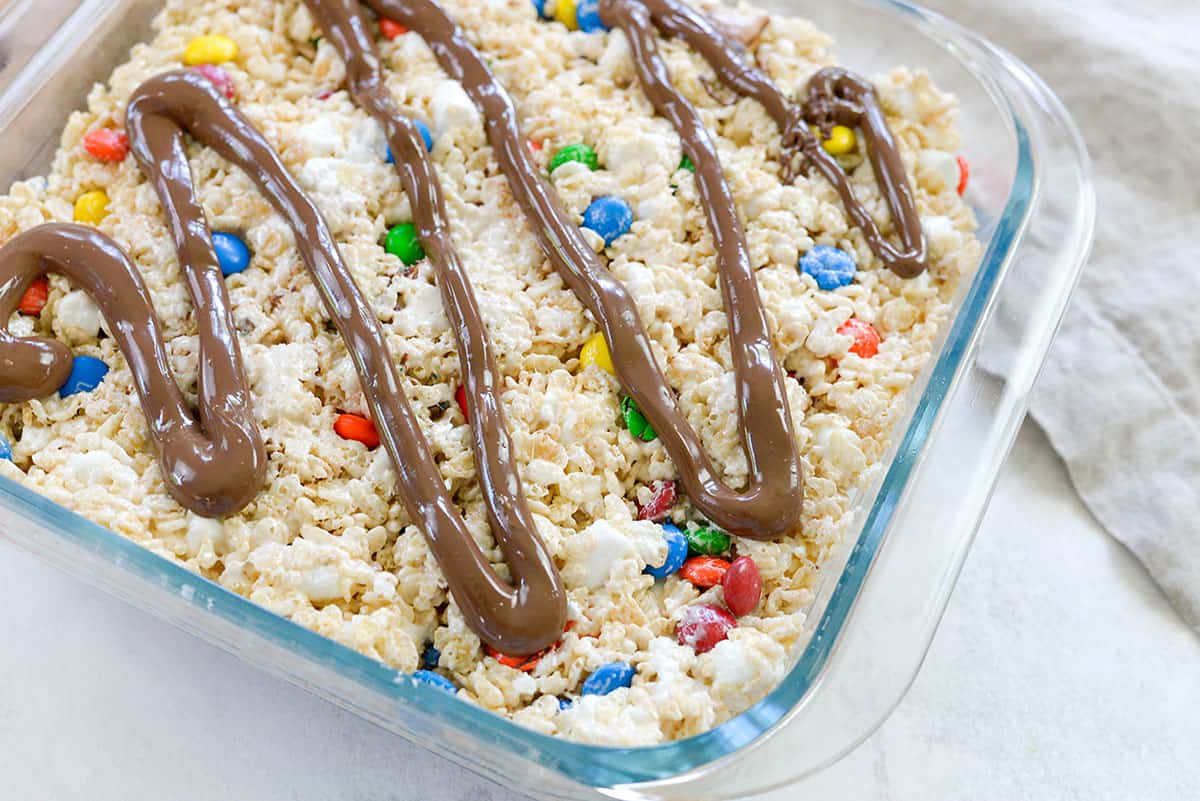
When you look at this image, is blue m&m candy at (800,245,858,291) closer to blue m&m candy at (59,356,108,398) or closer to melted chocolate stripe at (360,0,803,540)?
melted chocolate stripe at (360,0,803,540)

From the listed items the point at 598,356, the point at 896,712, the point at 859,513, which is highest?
the point at 598,356

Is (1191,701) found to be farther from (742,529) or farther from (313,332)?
(313,332)

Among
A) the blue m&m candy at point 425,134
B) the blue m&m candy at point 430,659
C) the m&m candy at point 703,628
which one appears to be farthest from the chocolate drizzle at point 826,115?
the blue m&m candy at point 430,659

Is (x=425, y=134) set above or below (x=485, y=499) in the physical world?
above

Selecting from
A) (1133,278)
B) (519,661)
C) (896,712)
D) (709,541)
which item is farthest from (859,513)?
(1133,278)

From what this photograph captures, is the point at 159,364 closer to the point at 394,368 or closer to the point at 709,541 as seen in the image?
the point at 394,368
